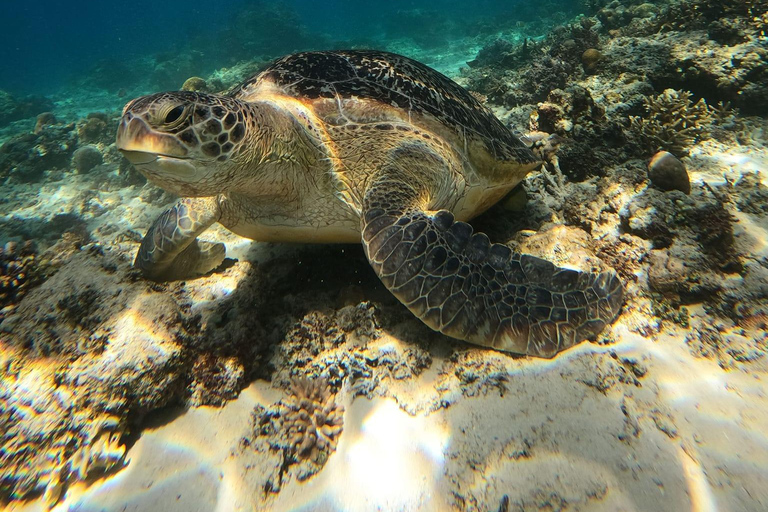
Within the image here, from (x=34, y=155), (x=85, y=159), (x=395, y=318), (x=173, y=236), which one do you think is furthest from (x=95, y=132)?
(x=395, y=318)

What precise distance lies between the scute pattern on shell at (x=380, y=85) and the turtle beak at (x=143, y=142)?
1.32 meters

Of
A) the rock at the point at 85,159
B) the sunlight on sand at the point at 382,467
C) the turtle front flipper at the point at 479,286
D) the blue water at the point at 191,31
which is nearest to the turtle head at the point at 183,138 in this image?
the turtle front flipper at the point at 479,286

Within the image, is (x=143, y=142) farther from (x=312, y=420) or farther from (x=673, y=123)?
(x=673, y=123)

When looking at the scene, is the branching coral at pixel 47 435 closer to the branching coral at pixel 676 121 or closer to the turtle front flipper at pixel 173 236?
the turtle front flipper at pixel 173 236

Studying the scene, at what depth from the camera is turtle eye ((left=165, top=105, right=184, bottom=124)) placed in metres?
2.02

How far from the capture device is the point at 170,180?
7.13ft

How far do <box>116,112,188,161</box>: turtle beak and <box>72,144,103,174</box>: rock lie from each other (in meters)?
10.7

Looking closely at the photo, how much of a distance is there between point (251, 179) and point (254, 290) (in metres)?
0.93

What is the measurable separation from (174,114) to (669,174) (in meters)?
4.06

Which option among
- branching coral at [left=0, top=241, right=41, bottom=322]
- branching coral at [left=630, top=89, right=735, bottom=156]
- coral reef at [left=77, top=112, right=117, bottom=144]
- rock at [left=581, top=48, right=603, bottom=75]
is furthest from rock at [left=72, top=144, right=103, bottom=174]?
rock at [left=581, top=48, right=603, bottom=75]

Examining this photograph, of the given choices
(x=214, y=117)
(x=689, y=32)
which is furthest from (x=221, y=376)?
(x=689, y=32)

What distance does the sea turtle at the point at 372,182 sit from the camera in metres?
2.09

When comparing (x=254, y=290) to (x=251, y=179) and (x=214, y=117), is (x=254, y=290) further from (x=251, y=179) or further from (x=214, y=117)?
(x=214, y=117)

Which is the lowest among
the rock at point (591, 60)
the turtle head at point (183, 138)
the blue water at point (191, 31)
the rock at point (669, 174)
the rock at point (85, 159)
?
the rock at point (85, 159)
